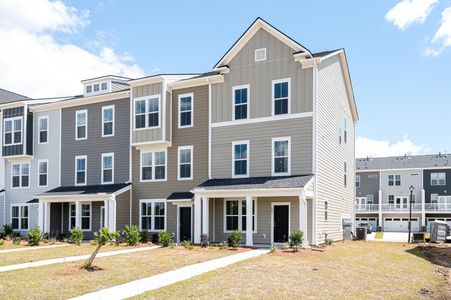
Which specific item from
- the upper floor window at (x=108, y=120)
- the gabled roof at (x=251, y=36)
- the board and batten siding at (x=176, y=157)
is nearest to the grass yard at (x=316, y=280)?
the board and batten siding at (x=176, y=157)

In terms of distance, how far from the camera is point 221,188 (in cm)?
2300

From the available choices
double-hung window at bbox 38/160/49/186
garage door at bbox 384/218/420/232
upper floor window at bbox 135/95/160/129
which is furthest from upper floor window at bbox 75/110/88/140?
garage door at bbox 384/218/420/232

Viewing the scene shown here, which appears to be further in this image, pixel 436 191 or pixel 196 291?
pixel 436 191

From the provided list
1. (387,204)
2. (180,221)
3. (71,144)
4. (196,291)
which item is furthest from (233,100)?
(387,204)

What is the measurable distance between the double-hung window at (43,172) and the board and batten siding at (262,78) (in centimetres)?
1357

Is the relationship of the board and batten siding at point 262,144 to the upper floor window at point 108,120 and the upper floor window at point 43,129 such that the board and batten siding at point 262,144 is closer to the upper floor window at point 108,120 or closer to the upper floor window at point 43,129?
the upper floor window at point 108,120

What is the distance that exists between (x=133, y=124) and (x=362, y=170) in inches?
1598

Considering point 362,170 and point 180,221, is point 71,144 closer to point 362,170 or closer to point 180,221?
point 180,221

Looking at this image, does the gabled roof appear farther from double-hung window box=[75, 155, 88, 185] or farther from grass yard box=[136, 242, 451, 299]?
double-hung window box=[75, 155, 88, 185]

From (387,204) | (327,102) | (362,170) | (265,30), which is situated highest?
(265,30)

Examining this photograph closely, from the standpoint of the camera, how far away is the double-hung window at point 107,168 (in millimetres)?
29391

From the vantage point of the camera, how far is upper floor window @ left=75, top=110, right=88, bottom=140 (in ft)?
101

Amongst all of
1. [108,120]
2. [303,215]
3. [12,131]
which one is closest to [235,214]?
[303,215]

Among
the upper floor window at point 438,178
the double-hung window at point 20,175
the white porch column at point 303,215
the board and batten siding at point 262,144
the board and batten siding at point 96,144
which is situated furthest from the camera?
the upper floor window at point 438,178
